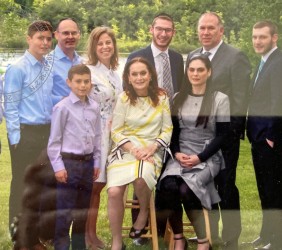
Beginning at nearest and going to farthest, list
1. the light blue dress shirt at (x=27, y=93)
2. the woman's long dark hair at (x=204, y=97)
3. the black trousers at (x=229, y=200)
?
the light blue dress shirt at (x=27, y=93)
the woman's long dark hair at (x=204, y=97)
the black trousers at (x=229, y=200)

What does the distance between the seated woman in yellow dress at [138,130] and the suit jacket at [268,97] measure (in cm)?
42

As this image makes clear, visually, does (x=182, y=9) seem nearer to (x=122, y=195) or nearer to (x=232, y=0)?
(x=232, y=0)

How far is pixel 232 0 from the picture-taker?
488cm

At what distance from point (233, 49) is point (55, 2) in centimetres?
87

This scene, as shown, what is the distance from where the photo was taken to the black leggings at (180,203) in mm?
4898

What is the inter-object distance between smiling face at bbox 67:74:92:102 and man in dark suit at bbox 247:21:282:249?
2.61ft

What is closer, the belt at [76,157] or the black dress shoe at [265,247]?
the belt at [76,157]

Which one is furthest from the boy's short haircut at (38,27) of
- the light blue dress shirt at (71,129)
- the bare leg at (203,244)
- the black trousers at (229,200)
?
the bare leg at (203,244)

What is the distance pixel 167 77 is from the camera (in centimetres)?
489

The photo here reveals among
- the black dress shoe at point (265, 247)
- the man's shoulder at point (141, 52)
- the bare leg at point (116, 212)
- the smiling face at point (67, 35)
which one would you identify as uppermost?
the smiling face at point (67, 35)

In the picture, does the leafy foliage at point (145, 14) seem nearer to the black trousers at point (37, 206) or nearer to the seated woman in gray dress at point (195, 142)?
the seated woman in gray dress at point (195, 142)

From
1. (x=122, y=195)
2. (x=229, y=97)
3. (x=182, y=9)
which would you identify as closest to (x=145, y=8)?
(x=182, y=9)

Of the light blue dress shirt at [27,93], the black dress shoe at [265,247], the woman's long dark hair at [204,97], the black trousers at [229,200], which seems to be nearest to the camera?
the light blue dress shirt at [27,93]

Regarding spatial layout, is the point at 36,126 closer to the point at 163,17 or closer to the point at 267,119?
the point at 163,17
